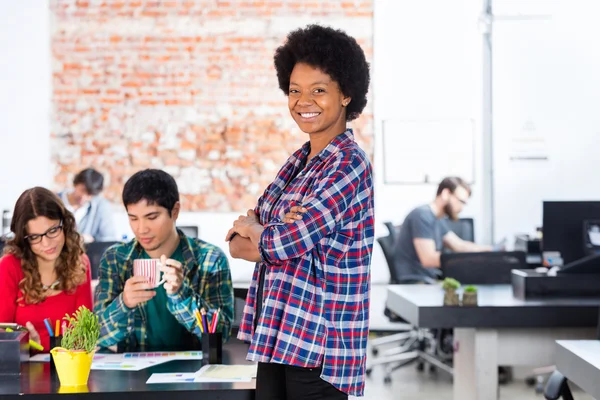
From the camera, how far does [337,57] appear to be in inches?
84.0

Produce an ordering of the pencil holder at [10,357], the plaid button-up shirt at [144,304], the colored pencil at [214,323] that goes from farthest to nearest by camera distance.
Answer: the plaid button-up shirt at [144,304]
the colored pencil at [214,323]
the pencil holder at [10,357]

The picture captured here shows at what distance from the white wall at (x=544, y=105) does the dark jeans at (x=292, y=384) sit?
17.8 ft

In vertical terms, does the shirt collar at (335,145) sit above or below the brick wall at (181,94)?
below

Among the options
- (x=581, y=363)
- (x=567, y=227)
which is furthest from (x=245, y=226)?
(x=567, y=227)

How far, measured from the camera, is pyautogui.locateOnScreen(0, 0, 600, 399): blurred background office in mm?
7172

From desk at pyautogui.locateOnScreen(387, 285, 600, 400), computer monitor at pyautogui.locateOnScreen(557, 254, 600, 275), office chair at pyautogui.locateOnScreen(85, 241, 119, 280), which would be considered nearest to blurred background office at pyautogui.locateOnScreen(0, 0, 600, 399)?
office chair at pyautogui.locateOnScreen(85, 241, 119, 280)

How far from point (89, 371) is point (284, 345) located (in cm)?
62

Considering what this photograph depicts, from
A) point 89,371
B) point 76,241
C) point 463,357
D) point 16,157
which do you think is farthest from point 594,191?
point 89,371

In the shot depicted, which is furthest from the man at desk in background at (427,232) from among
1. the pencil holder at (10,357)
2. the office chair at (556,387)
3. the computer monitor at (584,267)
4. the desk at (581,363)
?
the pencil holder at (10,357)

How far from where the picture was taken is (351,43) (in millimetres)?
2168

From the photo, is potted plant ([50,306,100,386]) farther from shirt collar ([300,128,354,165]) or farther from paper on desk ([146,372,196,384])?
shirt collar ([300,128,354,165])

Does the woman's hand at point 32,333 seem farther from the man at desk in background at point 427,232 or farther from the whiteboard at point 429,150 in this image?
the whiteboard at point 429,150

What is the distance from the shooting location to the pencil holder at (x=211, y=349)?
248 centimetres

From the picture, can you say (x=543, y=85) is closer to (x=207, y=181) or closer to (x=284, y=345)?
(x=207, y=181)
